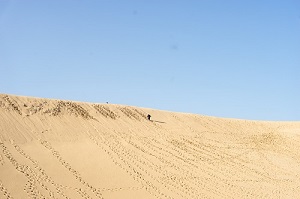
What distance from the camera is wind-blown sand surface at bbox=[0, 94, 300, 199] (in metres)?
17.0

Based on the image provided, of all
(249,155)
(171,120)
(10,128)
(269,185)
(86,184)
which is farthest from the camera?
(171,120)

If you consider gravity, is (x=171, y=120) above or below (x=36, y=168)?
above

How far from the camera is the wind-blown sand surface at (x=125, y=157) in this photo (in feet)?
55.6

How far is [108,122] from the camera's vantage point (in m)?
24.7

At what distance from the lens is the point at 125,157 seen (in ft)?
67.7

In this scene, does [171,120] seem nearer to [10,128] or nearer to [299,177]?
[299,177]

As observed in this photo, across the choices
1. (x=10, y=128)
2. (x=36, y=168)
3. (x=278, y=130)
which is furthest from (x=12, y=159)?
(x=278, y=130)

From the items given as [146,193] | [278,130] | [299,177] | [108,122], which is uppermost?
[278,130]

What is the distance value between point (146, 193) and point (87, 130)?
6.57 metres

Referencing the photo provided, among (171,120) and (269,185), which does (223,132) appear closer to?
(171,120)

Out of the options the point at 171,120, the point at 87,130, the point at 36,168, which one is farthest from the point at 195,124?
the point at 36,168

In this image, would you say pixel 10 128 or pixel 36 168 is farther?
pixel 10 128

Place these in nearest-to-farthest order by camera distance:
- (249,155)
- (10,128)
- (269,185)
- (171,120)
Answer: (10,128), (269,185), (249,155), (171,120)

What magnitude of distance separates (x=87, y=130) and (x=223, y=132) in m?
11.9
